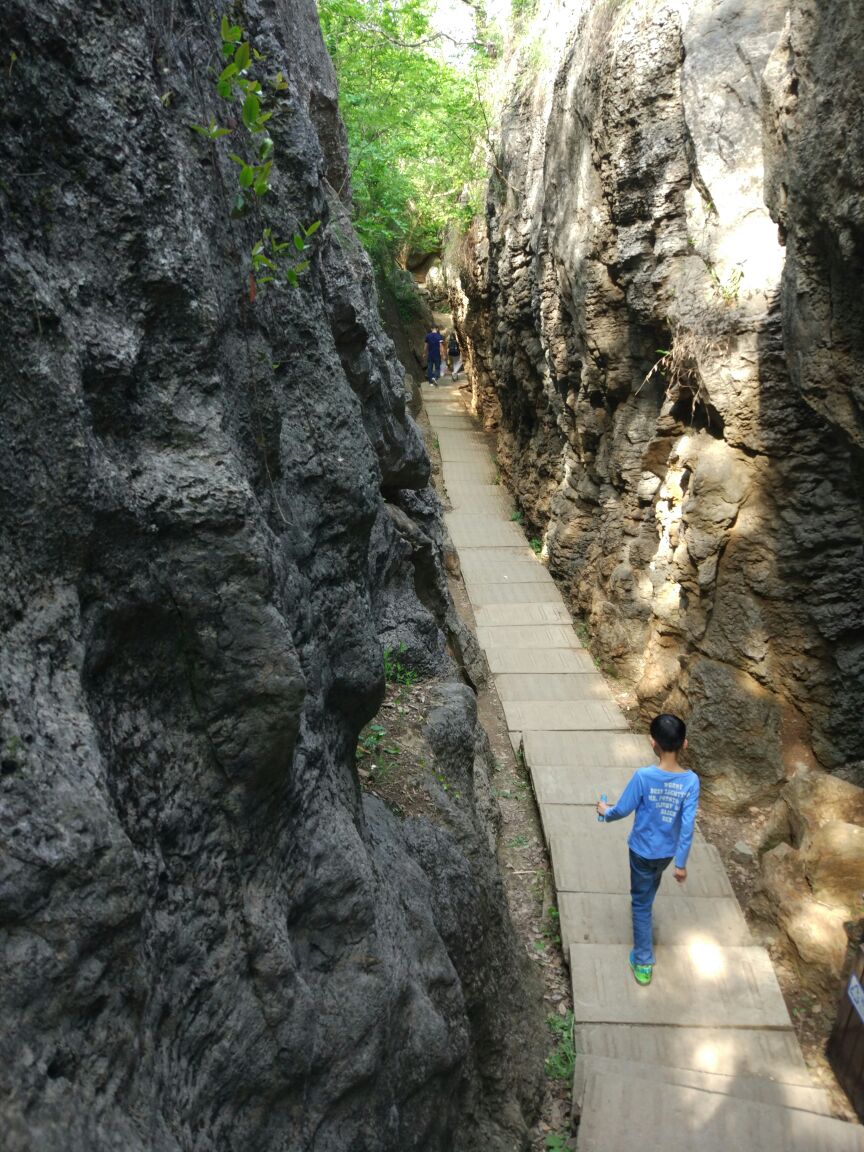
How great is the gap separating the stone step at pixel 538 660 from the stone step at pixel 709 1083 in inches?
194

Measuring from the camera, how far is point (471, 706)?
598 centimetres

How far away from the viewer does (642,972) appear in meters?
4.91

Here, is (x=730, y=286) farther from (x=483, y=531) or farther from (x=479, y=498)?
(x=479, y=498)

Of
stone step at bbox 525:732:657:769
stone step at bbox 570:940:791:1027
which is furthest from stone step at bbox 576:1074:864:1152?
stone step at bbox 525:732:657:769

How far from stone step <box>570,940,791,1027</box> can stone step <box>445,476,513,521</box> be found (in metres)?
8.94

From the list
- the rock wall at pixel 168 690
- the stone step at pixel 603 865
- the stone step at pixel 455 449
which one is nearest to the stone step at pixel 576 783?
the stone step at pixel 603 865

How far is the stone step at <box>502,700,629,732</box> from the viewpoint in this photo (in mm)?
7922

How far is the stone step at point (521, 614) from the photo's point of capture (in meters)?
10.1

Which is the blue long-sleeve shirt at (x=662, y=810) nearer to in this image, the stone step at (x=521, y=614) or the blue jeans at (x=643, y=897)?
the blue jeans at (x=643, y=897)

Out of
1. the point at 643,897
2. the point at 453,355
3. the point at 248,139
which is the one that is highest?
the point at 248,139

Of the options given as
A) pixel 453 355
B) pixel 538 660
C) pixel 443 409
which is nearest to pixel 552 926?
pixel 538 660

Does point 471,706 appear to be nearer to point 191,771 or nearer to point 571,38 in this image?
point 191,771

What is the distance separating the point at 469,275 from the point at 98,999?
1578 cm

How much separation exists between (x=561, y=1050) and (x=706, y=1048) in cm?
81
